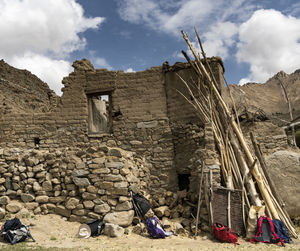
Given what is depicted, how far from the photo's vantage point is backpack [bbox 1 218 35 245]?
4.72m

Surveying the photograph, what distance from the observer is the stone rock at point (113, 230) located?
532cm

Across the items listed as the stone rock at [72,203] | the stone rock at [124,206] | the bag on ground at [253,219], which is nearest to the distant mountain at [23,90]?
the stone rock at [72,203]

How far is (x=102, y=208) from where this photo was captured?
Answer: 5.93 m

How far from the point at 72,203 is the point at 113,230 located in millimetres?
1421

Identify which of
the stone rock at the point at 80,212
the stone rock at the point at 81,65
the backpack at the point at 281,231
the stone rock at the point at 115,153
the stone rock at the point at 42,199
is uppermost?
the stone rock at the point at 81,65

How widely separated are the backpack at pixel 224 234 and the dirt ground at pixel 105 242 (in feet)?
0.46

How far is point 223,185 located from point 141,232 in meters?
2.39

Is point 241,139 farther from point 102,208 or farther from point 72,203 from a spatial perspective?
point 72,203

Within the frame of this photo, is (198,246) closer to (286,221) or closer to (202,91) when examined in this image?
(286,221)

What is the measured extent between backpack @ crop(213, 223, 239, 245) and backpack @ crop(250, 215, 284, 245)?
41 centimetres

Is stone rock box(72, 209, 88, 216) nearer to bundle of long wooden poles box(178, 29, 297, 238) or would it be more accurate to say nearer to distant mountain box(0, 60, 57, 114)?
bundle of long wooden poles box(178, 29, 297, 238)

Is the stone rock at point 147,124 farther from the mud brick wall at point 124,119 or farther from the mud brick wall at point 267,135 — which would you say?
the mud brick wall at point 267,135

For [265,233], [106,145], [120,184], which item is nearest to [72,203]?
[120,184]

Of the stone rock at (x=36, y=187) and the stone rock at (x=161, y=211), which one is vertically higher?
the stone rock at (x=36, y=187)
